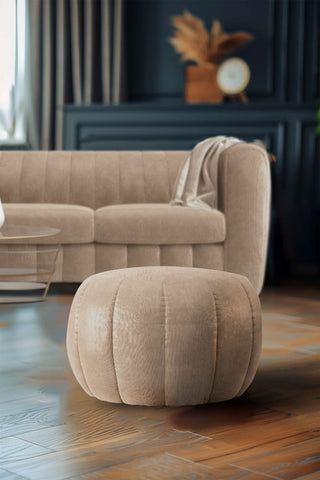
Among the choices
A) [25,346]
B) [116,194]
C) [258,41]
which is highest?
[258,41]

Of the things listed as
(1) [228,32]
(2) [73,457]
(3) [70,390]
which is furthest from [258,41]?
(2) [73,457]

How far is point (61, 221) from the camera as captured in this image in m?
3.50

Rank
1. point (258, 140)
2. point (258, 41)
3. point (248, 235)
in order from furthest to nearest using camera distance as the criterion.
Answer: point (258, 41), point (258, 140), point (248, 235)

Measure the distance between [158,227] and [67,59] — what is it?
223 cm

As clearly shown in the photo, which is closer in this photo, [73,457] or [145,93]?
[73,457]

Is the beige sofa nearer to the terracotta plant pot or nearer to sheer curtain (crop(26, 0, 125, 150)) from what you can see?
the terracotta plant pot

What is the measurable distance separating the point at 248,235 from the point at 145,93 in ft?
7.34

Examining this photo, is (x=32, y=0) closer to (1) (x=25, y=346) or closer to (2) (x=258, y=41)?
(2) (x=258, y=41)

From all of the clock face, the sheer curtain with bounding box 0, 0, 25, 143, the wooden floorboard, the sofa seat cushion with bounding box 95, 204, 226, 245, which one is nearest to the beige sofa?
the sofa seat cushion with bounding box 95, 204, 226, 245

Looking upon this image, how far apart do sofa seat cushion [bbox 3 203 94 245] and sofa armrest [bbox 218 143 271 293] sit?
2.11 feet

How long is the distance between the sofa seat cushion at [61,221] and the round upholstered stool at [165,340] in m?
1.58

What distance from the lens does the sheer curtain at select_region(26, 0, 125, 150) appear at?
522cm

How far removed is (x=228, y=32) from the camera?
17.3 ft

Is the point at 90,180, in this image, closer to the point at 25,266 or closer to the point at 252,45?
the point at 25,266
